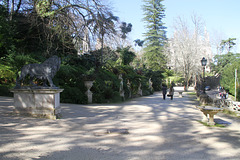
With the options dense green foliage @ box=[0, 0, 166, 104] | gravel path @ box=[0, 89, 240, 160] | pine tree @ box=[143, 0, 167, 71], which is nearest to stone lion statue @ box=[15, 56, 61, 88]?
gravel path @ box=[0, 89, 240, 160]

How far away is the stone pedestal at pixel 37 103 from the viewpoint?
6.81 metres

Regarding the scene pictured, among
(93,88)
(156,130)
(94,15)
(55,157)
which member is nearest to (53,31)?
(94,15)

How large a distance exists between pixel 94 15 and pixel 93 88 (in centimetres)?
486

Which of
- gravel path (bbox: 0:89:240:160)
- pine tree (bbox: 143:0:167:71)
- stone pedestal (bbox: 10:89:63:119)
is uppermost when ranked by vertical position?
pine tree (bbox: 143:0:167:71)

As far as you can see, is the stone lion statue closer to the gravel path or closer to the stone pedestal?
the stone pedestal

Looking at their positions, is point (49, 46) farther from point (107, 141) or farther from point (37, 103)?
point (107, 141)

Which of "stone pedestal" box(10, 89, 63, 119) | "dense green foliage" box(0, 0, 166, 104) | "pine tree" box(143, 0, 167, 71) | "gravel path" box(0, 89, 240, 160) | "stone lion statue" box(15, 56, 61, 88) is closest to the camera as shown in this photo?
"gravel path" box(0, 89, 240, 160)

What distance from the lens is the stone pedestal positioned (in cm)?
681

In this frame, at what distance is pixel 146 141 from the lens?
4.92 m

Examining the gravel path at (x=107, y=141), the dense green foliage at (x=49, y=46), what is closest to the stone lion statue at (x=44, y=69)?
the gravel path at (x=107, y=141)

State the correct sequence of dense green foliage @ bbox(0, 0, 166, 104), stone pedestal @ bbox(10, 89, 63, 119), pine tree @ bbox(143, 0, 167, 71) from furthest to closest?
1. pine tree @ bbox(143, 0, 167, 71)
2. dense green foliage @ bbox(0, 0, 166, 104)
3. stone pedestal @ bbox(10, 89, 63, 119)

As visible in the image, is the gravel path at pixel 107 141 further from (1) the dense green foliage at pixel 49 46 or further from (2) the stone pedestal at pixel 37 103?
(1) the dense green foliage at pixel 49 46

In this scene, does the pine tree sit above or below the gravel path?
above

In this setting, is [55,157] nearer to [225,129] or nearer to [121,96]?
[225,129]
